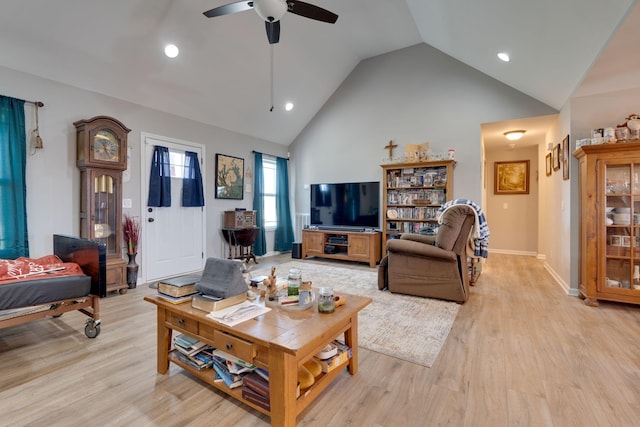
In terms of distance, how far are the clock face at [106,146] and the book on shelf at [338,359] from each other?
349 centimetres

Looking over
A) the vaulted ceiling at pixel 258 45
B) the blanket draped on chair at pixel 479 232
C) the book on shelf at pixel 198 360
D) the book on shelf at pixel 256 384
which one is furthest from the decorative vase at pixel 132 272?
the blanket draped on chair at pixel 479 232

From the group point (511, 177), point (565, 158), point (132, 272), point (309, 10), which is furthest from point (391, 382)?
point (511, 177)

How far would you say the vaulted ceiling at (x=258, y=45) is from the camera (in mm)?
2729

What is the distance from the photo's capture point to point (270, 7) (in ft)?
7.86

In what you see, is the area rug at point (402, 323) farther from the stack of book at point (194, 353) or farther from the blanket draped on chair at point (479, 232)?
the stack of book at point (194, 353)

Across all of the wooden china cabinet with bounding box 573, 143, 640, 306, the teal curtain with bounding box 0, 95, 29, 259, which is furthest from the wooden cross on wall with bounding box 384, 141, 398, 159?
the teal curtain with bounding box 0, 95, 29, 259

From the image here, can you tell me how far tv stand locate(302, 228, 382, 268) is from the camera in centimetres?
517

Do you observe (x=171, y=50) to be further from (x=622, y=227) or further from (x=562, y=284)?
(x=562, y=284)

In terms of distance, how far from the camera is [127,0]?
2980 mm

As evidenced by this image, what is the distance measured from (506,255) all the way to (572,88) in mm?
3885

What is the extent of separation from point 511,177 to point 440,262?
14.8ft

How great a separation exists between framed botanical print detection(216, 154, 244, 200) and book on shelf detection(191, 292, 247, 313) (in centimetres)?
378

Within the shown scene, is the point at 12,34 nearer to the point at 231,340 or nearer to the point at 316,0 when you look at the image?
the point at 316,0

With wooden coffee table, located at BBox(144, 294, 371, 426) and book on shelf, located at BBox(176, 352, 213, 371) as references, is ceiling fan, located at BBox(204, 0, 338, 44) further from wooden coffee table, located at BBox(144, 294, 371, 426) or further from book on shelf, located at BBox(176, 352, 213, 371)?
book on shelf, located at BBox(176, 352, 213, 371)
